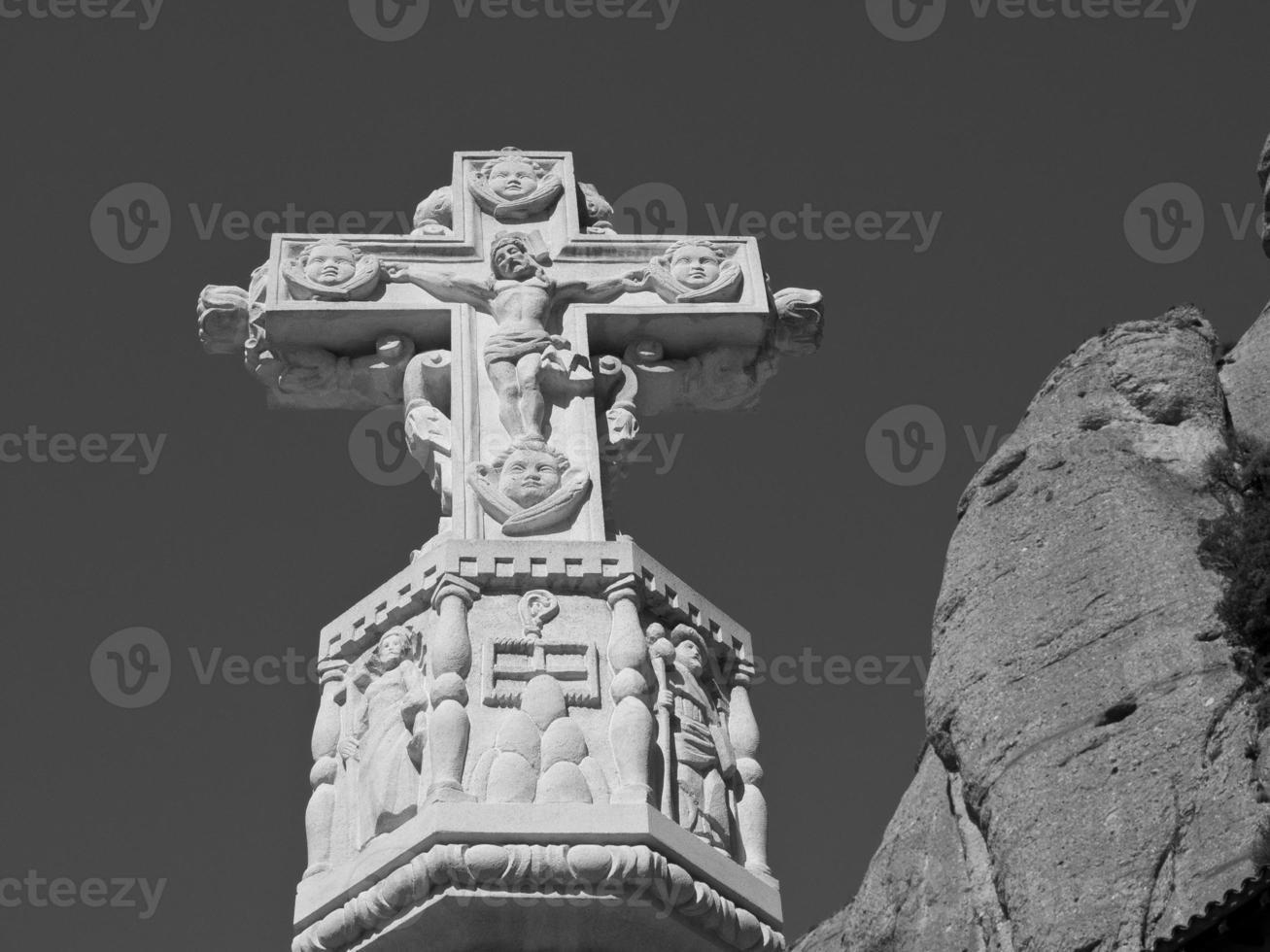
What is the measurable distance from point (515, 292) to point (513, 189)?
3.03 feet

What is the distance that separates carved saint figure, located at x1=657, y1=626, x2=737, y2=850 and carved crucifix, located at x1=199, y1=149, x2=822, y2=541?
111 cm

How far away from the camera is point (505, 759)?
7727 millimetres

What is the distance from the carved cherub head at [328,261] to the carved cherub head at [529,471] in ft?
4.42

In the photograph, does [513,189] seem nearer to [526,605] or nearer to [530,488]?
[530,488]

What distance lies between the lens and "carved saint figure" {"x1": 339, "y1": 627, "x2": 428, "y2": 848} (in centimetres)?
789

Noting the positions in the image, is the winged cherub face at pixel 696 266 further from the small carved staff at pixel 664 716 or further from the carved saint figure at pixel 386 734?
the carved saint figure at pixel 386 734

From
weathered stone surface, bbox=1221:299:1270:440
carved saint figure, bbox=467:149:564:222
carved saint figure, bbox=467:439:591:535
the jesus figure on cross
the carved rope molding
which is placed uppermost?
weathered stone surface, bbox=1221:299:1270:440

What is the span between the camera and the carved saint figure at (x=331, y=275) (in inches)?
384

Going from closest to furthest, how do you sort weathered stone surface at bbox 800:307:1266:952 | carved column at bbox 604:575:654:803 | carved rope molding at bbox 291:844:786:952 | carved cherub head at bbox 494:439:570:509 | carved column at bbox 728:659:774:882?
1. carved rope molding at bbox 291:844:786:952
2. carved column at bbox 604:575:654:803
3. carved column at bbox 728:659:774:882
4. carved cherub head at bbox 494:439:570:509
5. weathered stone surface at bbox 800:307:1266:952

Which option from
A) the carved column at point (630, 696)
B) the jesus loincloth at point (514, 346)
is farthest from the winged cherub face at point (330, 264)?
the carved column at point (630, 696)

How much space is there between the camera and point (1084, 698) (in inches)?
1293

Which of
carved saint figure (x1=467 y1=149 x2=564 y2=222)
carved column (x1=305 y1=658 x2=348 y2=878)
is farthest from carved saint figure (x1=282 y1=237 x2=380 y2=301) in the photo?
carved column (x1=305 y1=658 x2=348 y2=878)

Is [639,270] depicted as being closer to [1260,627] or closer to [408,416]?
[408,416]

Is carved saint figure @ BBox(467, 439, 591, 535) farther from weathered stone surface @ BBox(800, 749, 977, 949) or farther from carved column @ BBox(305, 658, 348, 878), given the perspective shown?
weathered stone surface @ BBox(800, 749, 977, 949)
